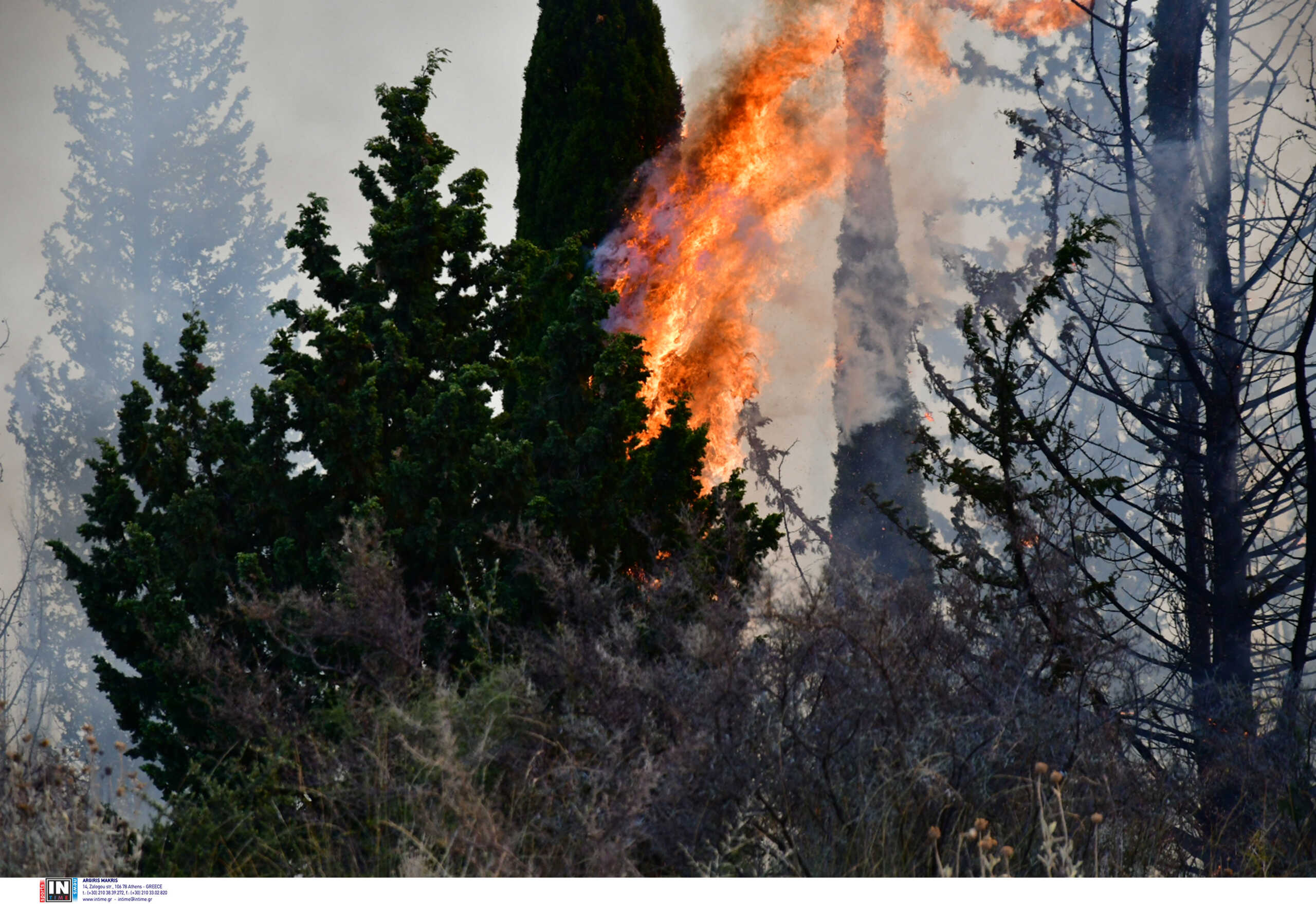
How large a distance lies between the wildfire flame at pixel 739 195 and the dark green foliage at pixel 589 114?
27 centimetres

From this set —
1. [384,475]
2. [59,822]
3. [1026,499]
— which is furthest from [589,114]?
[59,822]

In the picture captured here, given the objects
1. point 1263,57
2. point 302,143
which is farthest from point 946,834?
point 302,143

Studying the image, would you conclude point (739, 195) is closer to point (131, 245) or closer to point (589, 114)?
point (589, 114)

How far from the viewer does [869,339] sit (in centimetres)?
1029

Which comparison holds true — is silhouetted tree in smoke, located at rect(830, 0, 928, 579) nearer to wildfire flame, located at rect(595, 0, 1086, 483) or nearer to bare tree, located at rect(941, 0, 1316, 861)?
wildfire flame, located at rect(595, 0, 1086, 483)

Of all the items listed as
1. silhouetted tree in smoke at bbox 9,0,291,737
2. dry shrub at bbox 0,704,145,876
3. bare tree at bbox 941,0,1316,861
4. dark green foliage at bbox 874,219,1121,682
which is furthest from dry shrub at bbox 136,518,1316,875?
silhouetted tree in smoke at bbox 9,0,291,737

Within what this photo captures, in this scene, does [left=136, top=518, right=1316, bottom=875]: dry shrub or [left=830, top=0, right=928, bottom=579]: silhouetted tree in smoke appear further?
[left=830, top=0, right=928, bottom=579]: silhouetted tree in smoke

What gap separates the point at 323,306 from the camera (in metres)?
6.28

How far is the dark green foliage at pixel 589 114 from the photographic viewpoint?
9.57m

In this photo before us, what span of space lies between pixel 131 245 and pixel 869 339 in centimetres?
670

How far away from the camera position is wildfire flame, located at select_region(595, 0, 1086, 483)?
Answer: 901 cm

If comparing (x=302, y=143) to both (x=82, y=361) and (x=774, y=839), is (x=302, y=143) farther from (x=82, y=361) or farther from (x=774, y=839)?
(x=774, y=839)

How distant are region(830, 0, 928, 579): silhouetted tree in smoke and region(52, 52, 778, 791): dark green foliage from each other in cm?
331

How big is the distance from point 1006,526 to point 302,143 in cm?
515
